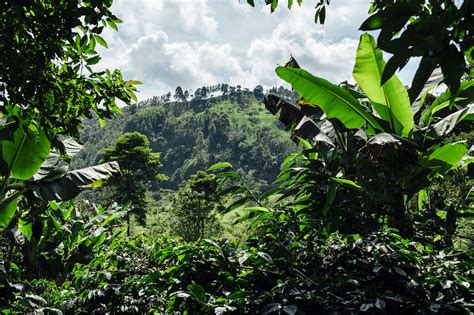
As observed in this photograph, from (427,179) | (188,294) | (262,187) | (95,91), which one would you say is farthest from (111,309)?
(262,187)

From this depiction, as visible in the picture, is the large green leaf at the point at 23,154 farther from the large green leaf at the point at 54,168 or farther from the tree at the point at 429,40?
the tree at the point at 429,40

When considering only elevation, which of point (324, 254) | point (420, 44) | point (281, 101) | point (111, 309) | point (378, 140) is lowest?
point (111, 309)

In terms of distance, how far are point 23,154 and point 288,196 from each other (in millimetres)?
2920

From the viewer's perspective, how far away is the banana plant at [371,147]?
139 inches

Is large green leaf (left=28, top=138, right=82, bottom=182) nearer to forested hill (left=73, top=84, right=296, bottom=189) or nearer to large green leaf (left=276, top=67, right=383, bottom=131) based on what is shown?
large green leaf (left=276, top=67, right=383, bottom=131)

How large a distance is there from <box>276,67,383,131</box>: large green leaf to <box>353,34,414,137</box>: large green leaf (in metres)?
0.44

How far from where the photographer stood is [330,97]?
4.13m

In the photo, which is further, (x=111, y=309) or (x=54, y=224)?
(x=54, y=224)

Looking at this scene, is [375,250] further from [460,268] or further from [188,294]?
[188,294]

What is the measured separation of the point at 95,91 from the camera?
305 cm

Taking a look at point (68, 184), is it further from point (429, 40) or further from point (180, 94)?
point (180, 94)

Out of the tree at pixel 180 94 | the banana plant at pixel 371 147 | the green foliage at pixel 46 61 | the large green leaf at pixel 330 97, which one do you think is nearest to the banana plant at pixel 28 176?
the green foliage at pixel 46 61

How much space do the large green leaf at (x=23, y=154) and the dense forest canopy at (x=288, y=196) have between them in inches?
0.6

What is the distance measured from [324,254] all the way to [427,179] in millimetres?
2445
